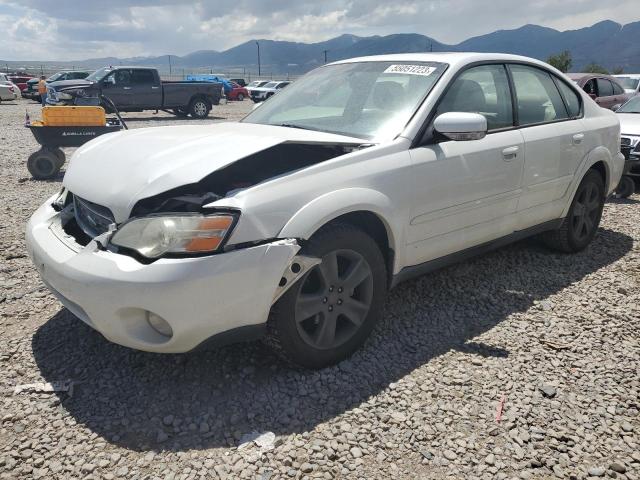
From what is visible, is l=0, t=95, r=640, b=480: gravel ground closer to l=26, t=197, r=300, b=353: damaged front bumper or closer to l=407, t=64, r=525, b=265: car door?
l=26, t=197, r=300, b=353: damaged front bumper

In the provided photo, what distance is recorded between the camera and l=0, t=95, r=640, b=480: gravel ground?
219 centimetres

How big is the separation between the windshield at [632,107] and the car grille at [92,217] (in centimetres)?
891

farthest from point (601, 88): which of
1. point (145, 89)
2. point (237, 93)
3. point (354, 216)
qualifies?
point (237, 93)

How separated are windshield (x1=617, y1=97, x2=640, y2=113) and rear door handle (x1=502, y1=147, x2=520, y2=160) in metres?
6.49

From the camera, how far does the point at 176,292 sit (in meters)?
2.22

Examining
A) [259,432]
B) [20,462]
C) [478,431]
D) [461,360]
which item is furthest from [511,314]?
[20,462]

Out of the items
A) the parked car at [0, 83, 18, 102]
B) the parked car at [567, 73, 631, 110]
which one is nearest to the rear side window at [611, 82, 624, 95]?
the parked car at [567, 73, 631, 110]

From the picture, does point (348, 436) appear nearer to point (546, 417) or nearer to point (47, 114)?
point (546, 417)

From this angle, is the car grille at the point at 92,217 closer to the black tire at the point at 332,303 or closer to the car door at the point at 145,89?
the black tire at the point at 332,303

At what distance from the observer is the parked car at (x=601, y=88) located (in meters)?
12.7

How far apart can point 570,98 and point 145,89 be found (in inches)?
651

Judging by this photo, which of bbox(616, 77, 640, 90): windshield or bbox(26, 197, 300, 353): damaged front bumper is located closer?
bbox(26, 197, 300, 353): damaged front bumper

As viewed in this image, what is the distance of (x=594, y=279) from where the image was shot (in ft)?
13.8

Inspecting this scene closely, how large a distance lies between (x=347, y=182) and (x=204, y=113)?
18.0 m
